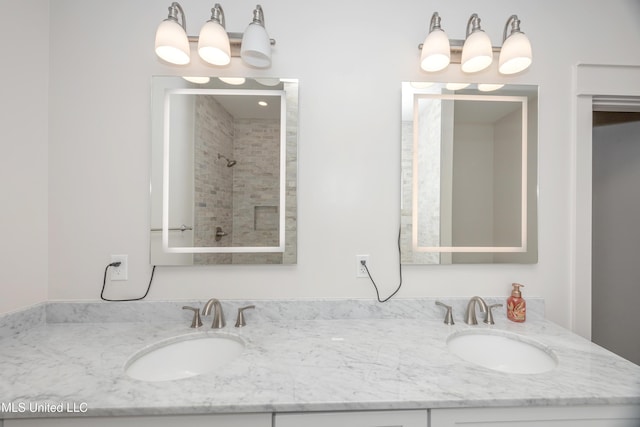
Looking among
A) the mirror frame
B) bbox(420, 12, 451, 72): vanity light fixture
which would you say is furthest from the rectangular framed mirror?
the mirror frame

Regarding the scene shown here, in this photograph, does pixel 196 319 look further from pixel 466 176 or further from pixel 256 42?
pixel 466 176

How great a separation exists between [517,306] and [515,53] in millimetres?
1106

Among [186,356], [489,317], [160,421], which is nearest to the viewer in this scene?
[160,421]

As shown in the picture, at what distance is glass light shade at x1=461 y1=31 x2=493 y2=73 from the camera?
3.71ft

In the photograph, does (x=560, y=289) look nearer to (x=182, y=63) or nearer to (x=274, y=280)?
(x=274, y=280)

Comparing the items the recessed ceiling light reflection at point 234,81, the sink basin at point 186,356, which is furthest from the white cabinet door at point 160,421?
the recessed ceiling light reflection at point 234,81

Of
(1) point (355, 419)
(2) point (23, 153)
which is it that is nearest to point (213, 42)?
(2) point (23, 153)

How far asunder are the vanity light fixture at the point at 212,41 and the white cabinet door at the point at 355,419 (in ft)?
4.19

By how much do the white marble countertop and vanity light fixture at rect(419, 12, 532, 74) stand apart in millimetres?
1151

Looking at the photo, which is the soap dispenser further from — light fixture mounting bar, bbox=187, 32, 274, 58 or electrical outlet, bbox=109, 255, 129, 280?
electrical outlet, bbox=109, 255, 129, 280

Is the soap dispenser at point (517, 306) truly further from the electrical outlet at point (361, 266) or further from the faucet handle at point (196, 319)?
the faucet handle at point (196, 319)

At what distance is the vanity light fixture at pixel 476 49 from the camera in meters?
1.13

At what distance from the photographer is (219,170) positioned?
47.7 inches

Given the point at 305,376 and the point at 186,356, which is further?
the point at 186,356
